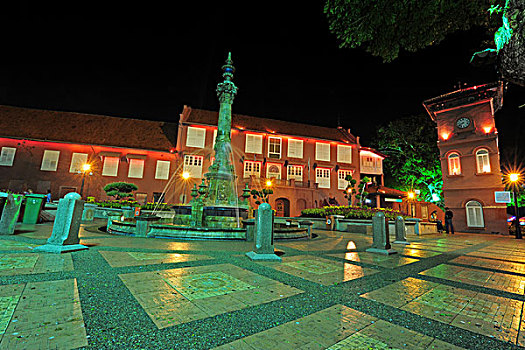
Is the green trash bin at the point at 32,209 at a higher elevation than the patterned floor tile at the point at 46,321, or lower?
higher

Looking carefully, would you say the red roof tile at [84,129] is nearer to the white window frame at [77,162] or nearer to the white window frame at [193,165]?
the white window frame at [77,162]

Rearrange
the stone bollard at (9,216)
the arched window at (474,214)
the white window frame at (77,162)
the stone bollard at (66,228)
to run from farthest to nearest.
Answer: the white window frame at (77,162), the arched window at (474,214), the stone bollard at (9,216), the stone bollard at (66,228)

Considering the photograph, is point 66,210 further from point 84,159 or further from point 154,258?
point 84,159

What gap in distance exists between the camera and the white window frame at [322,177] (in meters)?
29.8

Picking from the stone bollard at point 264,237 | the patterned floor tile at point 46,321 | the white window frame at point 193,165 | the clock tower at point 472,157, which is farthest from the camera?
the white window frame at point 193,165

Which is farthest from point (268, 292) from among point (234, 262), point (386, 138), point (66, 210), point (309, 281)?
point (386, 138)

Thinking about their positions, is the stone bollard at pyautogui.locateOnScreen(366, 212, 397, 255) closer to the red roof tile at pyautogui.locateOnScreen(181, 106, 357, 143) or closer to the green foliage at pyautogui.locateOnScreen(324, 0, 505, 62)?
the green foliage at pyautogui.locateOnScreen(324, 0, 505, 62)

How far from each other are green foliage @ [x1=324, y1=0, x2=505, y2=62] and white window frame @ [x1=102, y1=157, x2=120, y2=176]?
87.0 ft

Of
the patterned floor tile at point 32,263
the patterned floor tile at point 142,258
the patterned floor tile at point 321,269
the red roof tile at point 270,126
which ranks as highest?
the red roof tile at point 270,126

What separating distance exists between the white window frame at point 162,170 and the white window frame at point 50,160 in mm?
9940

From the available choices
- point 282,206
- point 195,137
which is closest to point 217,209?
point 282,206

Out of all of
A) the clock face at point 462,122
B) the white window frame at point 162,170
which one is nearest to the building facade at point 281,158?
the white window frame at point 162,170

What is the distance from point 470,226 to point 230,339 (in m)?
25.8

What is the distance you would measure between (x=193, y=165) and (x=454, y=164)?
26.1 metres
